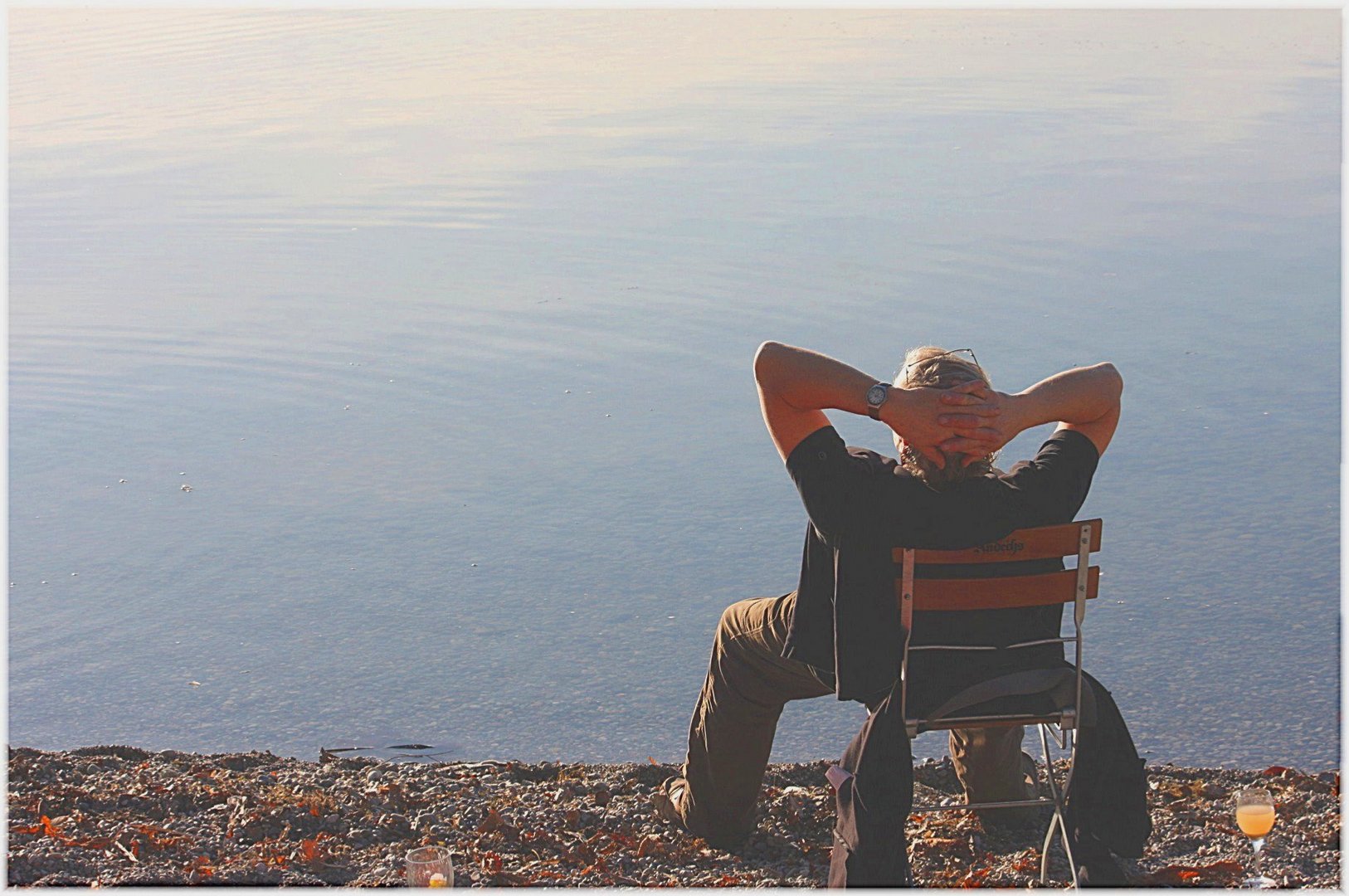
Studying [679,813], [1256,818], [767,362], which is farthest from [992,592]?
[679,813]

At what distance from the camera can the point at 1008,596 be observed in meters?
3.08

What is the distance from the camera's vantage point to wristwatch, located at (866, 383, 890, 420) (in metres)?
3.20

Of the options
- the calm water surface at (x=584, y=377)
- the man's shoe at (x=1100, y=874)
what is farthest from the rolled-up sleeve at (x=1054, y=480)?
the calm water surface at (x=584, y=377)

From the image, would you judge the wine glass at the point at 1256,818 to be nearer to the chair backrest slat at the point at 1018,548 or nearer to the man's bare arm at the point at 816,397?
the chair backrest slat at the point at 1018,548

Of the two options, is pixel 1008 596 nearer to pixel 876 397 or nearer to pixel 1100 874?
pixel 876 397

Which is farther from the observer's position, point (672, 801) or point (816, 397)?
point (672, 801)

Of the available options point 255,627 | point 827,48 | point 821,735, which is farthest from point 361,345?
point 827,48

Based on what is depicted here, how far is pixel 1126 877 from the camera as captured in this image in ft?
10.8

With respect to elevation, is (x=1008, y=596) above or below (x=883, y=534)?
below

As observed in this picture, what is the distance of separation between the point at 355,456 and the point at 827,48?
16.5m

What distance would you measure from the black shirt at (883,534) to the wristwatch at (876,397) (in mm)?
89

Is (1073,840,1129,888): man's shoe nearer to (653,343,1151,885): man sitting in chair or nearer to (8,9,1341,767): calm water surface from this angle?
(653,343,1151,885): man sitting in chair

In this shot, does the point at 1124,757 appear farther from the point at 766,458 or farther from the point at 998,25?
the point at 998,25

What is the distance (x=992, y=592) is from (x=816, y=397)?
0.52 meters
